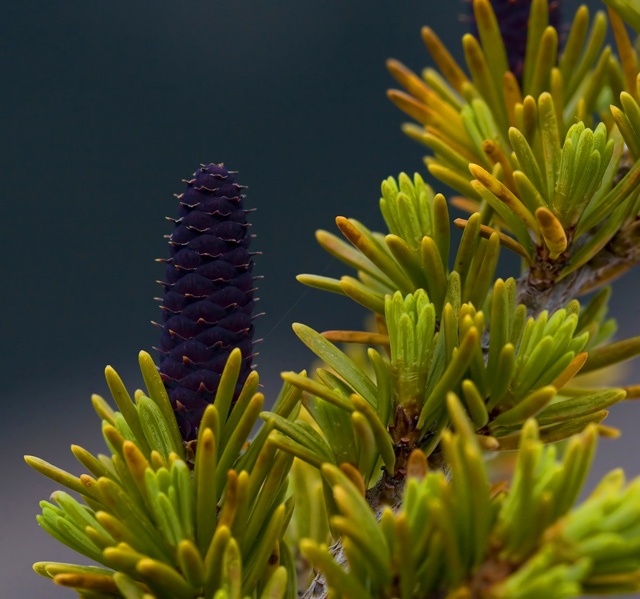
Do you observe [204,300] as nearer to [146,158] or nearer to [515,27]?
[515,27]

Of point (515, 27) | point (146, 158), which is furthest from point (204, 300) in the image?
point (146, 158)

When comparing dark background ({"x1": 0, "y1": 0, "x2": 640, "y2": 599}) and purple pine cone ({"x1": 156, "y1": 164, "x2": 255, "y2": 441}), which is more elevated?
dark background ({"x1": 0, "y1": 0, "x2": 640, "y2": 599})

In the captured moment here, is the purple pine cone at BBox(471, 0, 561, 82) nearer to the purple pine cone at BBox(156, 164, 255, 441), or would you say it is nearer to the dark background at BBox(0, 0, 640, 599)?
the purple pine cone at BBox(156, 164, 255, 441)

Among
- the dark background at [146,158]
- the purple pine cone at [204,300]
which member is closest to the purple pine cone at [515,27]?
the purple pine cone at [204,300]

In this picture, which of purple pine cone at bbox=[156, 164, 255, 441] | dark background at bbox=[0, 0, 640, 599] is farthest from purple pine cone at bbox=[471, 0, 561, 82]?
dark background at bbox=[0, 0, 640, 599]

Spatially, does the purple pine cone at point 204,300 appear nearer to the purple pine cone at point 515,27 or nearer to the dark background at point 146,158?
the purple pine cone at point 515,27
